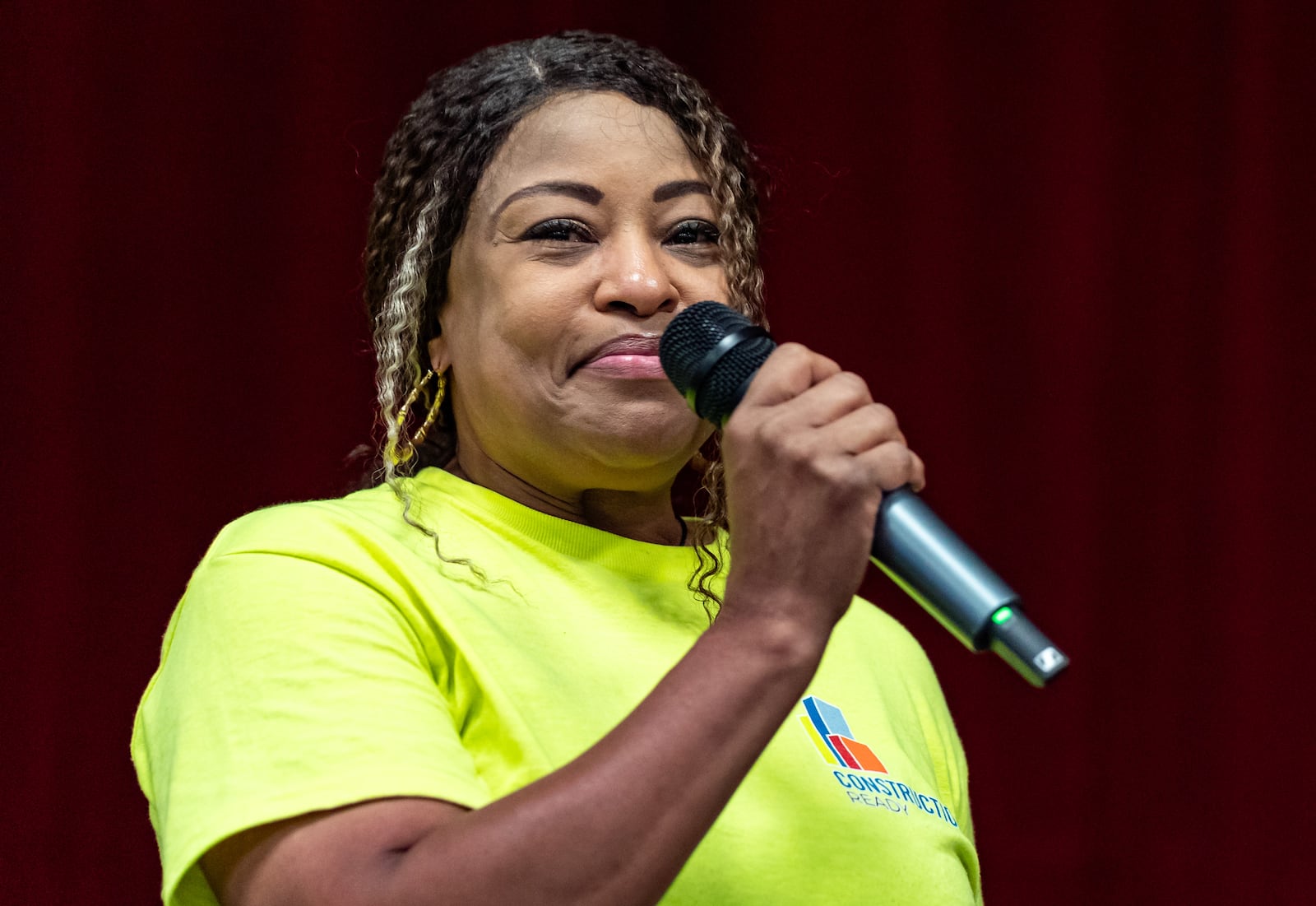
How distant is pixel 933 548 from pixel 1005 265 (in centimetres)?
141

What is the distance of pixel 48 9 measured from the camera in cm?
181

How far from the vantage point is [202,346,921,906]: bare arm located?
30.7 inches

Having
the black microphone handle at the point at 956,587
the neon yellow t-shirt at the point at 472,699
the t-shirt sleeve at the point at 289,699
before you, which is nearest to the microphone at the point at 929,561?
the black microphone handle at the point at 956,587

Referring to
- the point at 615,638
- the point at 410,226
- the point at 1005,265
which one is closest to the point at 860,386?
the point at 615,638

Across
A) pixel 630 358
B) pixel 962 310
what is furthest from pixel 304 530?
pixel 962 310

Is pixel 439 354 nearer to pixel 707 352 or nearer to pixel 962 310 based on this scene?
pixel 707 352

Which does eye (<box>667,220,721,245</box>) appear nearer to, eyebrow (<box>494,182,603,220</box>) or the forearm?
eyebrow (<box>494,182,603,220</box>)

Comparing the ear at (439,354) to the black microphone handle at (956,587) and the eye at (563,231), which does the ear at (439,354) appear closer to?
the eye at (563,231)

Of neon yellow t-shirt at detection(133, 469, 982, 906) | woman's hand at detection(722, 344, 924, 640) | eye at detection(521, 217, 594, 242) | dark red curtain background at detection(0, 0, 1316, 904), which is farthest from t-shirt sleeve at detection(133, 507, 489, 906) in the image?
dark red curtain background at detection(0, 0, 1316, 904)

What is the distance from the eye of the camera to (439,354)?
53.8 inches

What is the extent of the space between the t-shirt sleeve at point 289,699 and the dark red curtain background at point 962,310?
2.81ft

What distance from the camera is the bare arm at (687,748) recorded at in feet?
2.56

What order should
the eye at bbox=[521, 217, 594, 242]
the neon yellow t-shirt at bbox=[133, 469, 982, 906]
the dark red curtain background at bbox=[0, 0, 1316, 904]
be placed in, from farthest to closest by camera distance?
the dark red curtain background at bbox=[0, 0, 1316, 904]
the eye at bbox=[521, 217, 594, 242]
the neon yellow t-shirt at bbox=[133, 469, 982, 906]

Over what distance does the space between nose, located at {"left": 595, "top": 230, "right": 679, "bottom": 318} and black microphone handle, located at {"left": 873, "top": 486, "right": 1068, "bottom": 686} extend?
398mm
